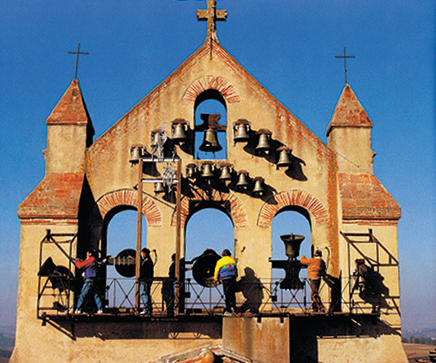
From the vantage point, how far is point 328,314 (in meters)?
18.0

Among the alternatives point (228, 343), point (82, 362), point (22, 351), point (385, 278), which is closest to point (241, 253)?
point (228, 343)

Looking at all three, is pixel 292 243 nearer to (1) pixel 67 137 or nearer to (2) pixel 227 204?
(2) pixel 227 204

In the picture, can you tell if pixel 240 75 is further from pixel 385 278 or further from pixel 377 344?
pixel 377 344

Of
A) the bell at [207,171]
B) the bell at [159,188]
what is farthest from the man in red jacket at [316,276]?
the bell at [159,188]

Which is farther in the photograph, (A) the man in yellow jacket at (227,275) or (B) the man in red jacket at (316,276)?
(B) the man in red jacket at (316,276)

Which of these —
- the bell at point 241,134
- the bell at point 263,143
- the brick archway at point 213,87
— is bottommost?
the bell at point 263,143

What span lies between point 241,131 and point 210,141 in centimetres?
130

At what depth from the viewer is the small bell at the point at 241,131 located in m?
19.9

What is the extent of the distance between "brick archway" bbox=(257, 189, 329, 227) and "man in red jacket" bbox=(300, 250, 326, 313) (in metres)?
1.58

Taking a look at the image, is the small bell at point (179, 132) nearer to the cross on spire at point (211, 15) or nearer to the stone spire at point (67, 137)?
the stone spire at point (67, 137)

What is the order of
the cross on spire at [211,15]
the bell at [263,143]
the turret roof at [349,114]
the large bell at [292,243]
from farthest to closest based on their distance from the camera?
the cross on spire at [211,15], the turret roof at [349,114], the bell at [263,143], the large bell at [292,243]

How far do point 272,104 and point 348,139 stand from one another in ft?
8.81

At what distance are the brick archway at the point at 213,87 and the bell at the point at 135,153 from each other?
2343mm

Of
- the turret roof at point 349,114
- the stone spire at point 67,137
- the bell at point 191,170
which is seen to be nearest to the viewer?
the bell at point 191,170
